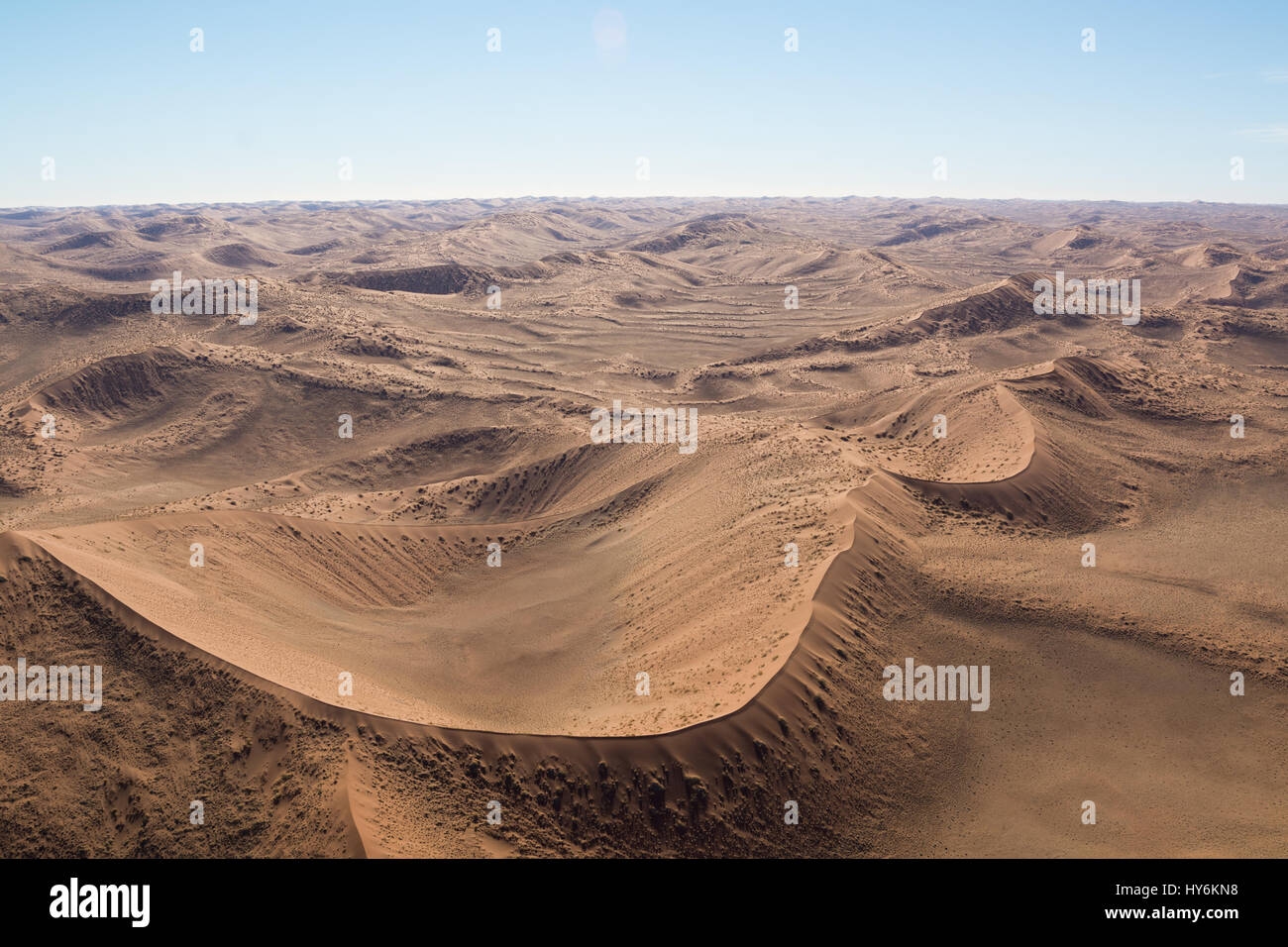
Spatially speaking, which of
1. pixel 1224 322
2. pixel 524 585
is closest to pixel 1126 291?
pixel 1224 322

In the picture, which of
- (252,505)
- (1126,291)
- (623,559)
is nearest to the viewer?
(623,559)

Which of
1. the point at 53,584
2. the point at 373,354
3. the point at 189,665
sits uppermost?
the point at 373,354

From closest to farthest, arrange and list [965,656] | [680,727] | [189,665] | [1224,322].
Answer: [680,727], [189,665], [965,656], [1224,322]

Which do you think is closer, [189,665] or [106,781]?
[106,781]

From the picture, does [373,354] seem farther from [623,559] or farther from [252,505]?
[623,559]

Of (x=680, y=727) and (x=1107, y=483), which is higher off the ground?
(x=1107, y=483)

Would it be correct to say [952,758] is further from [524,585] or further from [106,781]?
[106,781]

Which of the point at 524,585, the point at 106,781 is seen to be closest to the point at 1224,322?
the point at 524,585
